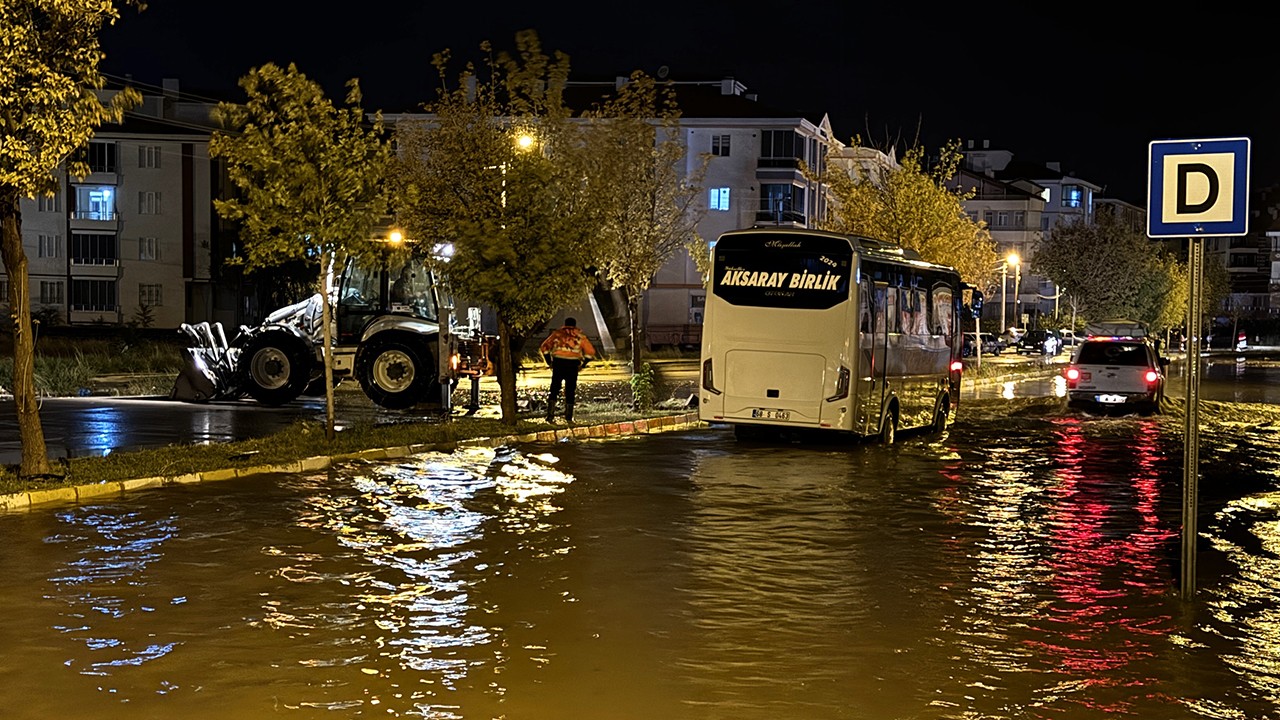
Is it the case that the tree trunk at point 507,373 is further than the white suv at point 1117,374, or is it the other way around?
the white suv at point 1117,374

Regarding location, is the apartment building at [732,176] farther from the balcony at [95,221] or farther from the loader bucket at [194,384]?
the loader bucket at [194,384]

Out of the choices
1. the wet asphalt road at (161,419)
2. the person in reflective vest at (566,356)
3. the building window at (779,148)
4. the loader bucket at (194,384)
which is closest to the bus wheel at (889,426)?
the person in reflective vest at (566,356)

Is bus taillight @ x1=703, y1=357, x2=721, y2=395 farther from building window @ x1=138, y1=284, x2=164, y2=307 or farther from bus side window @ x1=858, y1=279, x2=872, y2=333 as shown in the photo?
building window @ x1=138, y1=284, x2=164, y2=307

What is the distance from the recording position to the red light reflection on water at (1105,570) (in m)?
9.34

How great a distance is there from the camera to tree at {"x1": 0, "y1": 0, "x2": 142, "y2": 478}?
14.9 m

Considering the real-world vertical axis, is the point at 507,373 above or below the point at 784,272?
below

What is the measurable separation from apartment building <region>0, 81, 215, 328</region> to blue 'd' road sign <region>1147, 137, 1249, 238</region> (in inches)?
2837

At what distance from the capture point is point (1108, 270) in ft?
351

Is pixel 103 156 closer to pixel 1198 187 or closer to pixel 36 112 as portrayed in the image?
pixel 36 112

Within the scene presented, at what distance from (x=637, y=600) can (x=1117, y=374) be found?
972 inches

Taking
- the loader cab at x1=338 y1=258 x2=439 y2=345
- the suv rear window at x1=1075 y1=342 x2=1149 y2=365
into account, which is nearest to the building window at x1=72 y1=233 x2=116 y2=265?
the loader cab at x1=338 y1=258 x2=439 y2=345

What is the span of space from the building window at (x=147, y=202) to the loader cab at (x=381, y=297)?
53502mm

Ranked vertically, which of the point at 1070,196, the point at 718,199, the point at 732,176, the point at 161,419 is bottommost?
the point at 161,419

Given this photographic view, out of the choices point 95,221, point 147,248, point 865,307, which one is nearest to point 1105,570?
point 865,307
